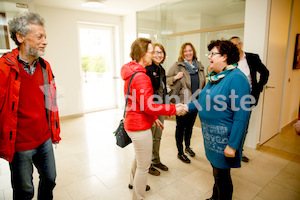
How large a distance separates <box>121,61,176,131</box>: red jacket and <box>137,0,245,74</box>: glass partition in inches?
104

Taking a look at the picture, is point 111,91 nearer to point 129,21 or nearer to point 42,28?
point 129,21

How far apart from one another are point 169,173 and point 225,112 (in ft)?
4.59

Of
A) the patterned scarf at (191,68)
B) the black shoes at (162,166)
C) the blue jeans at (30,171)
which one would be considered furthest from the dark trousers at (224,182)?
the patterned scarf at (191,68)

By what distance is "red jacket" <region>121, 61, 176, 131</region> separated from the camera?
152cm

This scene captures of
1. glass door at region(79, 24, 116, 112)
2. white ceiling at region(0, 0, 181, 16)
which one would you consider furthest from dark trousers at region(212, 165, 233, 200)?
glass door at region(79, 24, 116, 112)

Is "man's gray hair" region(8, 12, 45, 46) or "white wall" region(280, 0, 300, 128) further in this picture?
"white wall" region(280, 0, 300, 128)

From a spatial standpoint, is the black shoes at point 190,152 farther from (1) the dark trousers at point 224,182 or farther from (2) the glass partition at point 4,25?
(2) the glass partition at point 4,25

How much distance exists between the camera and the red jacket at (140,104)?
4.98 feet

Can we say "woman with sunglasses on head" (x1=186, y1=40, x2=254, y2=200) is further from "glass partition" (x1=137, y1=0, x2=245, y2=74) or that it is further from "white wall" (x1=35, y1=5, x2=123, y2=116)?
"white wall" (x1=35, y1=5, x2=123, y2=116)

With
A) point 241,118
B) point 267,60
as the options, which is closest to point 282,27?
point 267,60

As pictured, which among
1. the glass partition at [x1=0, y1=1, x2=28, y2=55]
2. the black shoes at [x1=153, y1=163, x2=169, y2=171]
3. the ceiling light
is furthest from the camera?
the ceiling light

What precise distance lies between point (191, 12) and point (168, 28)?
669 mm

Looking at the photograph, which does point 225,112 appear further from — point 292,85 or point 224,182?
point 292,85

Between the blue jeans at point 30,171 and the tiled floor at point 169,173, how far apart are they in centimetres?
63
